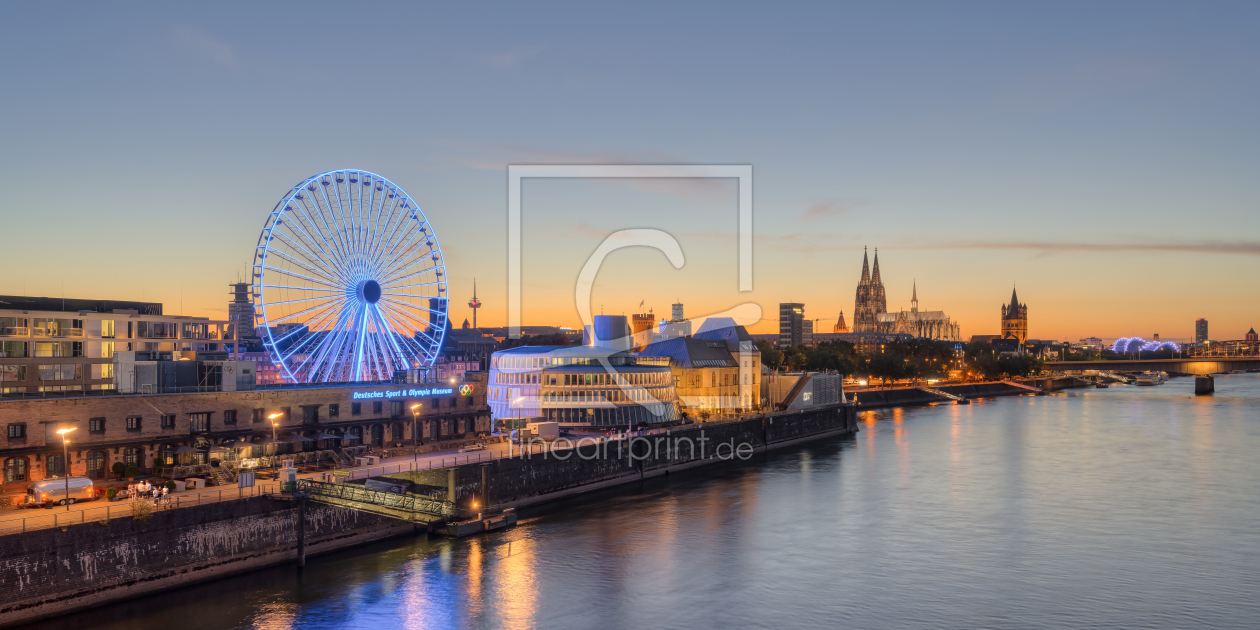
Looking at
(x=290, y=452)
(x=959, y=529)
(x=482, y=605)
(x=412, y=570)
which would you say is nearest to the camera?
(x=482, y=605)

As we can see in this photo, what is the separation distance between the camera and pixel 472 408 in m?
88.9

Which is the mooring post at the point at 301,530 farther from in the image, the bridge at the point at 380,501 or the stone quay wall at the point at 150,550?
the bridge at the point at 380,501

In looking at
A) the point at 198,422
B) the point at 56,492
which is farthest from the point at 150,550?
the point at 198,422

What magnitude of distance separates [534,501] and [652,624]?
27.8 m

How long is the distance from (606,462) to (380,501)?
27.5m

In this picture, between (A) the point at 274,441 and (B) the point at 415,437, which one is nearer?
(A) the point at 274,441

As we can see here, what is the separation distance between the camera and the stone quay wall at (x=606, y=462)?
64250 millimetres

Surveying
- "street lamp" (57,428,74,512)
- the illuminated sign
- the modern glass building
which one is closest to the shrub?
"street lamp" (57,428,74,512)

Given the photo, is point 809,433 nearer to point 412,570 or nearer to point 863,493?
point 863,493

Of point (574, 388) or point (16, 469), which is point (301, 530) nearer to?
point (16, 469)

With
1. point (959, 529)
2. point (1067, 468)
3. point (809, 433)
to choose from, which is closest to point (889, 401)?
point (809, 433)

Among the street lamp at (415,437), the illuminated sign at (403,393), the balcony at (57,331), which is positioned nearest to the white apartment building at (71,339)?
the balcony at (57,331)

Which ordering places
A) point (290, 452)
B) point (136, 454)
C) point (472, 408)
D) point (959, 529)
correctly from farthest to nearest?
point (472, 408)
point (290, 452)
point (959, 529)
point (136, 454)

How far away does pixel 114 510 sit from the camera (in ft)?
149
